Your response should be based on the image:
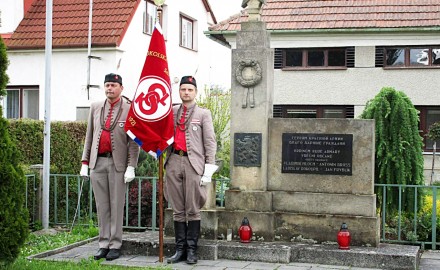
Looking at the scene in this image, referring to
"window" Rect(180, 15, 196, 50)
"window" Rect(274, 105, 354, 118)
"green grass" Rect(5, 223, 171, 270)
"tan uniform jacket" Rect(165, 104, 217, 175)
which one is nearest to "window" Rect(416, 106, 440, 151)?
"window" Rect(274, 105, 354, 118)

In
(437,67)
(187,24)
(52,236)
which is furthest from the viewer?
(187,24)

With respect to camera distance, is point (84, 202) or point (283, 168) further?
point (84, 202)

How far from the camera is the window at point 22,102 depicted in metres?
21.1

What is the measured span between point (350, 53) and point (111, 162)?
1577 cm

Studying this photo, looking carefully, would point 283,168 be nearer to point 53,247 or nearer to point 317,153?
point 317,153

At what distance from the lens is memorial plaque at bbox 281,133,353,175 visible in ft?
30.1

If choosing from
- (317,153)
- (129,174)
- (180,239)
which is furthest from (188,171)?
(317,153)

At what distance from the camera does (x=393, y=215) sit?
1115 cm

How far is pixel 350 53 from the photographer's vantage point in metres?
23.3

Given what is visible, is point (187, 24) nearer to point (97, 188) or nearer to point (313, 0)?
point (313, 0)

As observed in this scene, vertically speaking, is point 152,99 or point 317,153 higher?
point 152,99

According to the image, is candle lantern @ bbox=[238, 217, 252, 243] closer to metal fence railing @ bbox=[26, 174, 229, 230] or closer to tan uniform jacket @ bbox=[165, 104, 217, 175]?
tan uniform jacket @ bbox=[165, 104, 217, 175]

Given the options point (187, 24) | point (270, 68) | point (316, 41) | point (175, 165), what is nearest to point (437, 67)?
point (316, 41)

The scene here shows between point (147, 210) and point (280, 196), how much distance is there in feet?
11.1
